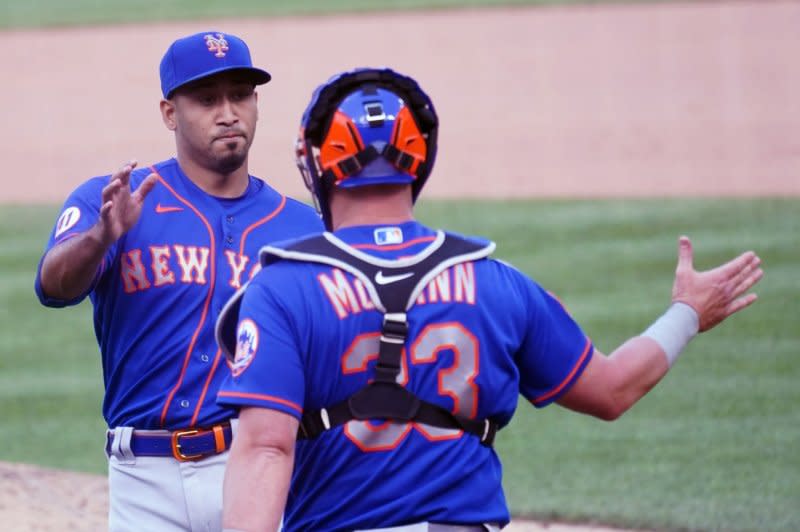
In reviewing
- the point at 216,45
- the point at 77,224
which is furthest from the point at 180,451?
the point at 216,45

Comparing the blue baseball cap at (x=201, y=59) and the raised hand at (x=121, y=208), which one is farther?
the blue baseball cap at (x=201, y=59)

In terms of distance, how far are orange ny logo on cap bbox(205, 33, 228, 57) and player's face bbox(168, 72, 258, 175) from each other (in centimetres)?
8

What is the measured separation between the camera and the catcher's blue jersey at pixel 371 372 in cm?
297

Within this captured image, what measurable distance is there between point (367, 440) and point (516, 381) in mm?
405

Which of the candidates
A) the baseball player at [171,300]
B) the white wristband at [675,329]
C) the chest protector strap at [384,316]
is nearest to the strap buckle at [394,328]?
the chest protector strap at [384,316]

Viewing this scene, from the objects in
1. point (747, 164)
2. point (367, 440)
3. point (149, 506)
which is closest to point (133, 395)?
point (149, 506)

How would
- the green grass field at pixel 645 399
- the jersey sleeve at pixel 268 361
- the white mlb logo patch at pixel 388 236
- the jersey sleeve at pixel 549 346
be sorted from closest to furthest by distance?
1. the jersey sleeve at pixel 268 361
2. the white mlb logo patch at pixel 388 236
3. the jersey sleeve at pixel 549 346
4. the green grass field at pixel 645 399

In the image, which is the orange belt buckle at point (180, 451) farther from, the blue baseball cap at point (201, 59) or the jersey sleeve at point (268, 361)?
the jersey sleeve at point (268, 361)

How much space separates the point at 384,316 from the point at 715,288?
3.03 feet

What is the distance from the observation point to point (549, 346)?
3227 mm

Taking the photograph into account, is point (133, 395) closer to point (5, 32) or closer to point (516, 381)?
point (516, 381)

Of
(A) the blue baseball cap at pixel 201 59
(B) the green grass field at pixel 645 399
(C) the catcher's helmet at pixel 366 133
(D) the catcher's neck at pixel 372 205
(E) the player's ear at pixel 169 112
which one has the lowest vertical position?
(B) the green grass field at pixel 645 399

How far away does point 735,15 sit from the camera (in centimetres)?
2069

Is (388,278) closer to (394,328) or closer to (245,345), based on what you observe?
(394,328)
